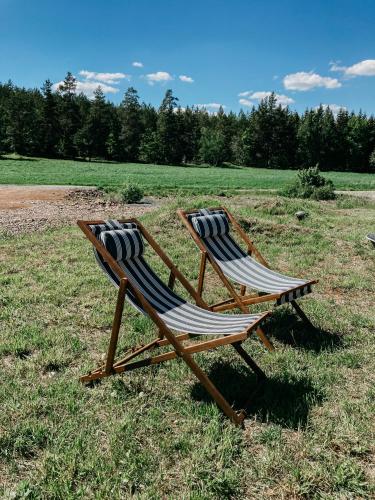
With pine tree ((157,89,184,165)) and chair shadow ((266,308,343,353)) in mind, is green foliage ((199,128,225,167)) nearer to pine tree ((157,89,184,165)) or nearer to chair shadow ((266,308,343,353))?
pine tree ((157,89,184,165))

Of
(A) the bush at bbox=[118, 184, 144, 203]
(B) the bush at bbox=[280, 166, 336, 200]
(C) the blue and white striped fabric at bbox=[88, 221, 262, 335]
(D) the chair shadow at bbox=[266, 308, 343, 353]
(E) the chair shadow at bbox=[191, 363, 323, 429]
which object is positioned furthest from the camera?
(B) the bush at bbox=[280, 166, 336, 200]

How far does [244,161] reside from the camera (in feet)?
223

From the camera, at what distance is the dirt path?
10.5m

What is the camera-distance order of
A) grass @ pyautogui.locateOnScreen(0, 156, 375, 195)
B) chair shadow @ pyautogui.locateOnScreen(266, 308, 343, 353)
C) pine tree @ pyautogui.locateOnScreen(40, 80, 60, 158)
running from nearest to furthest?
chair shadow @ pyautogui.locateOnScreen(266, 308, 343, 353), grass @ pyautogui.locateOnScreen(0, 156, 375, 195), pine tree @ pyautogui.locateOnScreen(40, 80, 60, 158)

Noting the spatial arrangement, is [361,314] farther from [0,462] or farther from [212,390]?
[0,462]

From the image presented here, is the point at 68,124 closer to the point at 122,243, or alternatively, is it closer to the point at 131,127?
the point at 131,127

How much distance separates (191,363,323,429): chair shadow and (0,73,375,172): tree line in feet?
188

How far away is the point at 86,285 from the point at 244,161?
2539 inches

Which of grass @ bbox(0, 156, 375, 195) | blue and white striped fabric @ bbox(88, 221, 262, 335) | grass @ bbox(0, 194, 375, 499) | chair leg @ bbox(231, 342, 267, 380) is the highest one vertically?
grass @ bbox(0, 156, 375, 195)

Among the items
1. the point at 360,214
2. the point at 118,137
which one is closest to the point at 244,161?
the point at 118,137

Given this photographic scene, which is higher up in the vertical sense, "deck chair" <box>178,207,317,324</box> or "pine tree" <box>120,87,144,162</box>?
"pine tree" <box>120,87,144,162</box>

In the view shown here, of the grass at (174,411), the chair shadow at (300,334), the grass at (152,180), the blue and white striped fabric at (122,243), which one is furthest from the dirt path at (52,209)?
the chair shadow at (300,334)

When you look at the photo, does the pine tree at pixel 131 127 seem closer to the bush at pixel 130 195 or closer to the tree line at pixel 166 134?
the tree line at pixel 166 134

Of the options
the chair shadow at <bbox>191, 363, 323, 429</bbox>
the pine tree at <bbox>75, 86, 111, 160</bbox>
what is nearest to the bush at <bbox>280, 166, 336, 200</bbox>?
the chair shadow at <bbox>191, 363, 323, 429</bbox>
